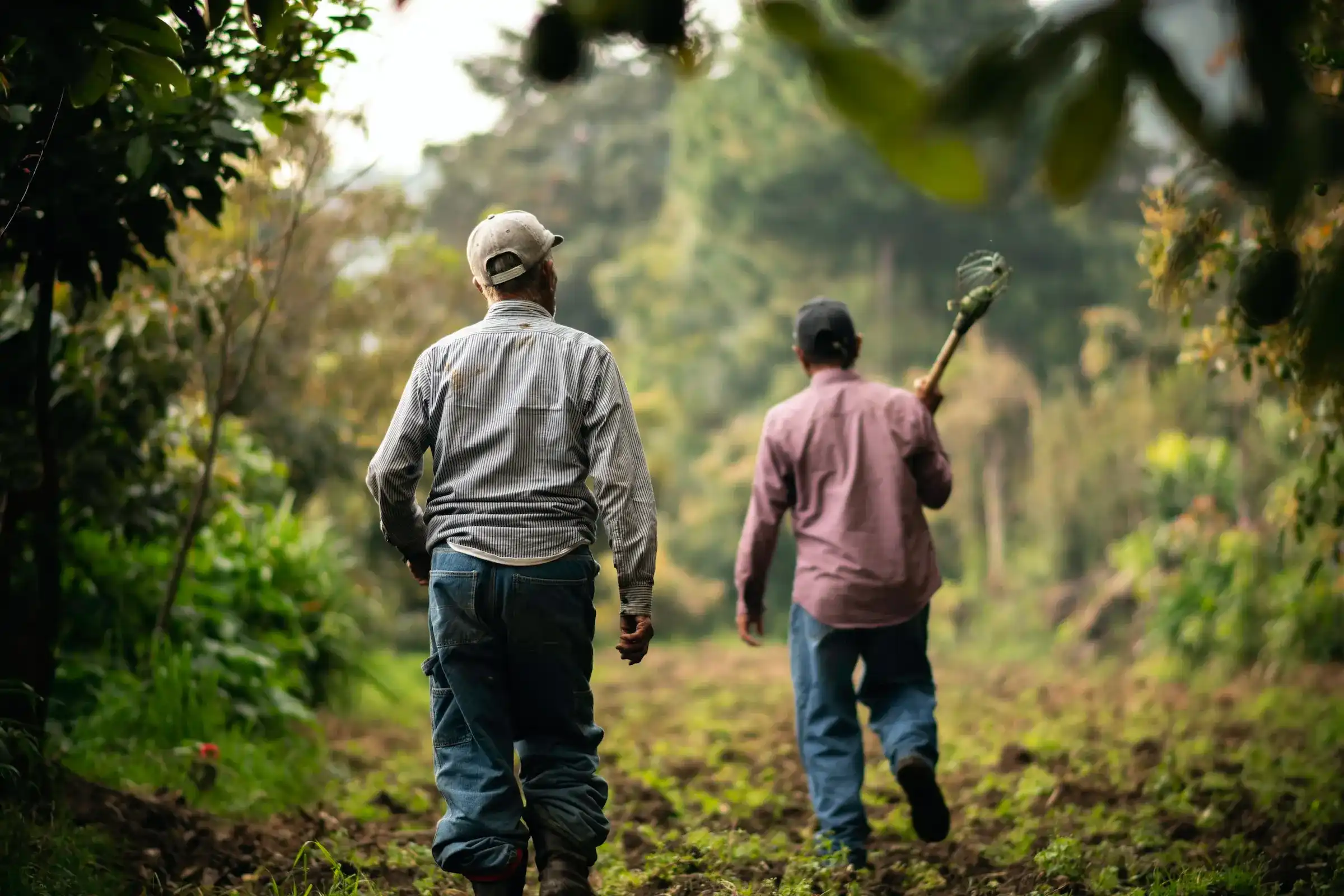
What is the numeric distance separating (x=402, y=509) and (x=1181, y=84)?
281 centimetres

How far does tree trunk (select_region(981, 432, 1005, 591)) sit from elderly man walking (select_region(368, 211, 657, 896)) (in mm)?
15163

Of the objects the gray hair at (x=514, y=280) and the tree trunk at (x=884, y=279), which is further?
the tree trunk at (x=884, y=279)

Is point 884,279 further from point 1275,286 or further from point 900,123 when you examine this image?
point 900,123

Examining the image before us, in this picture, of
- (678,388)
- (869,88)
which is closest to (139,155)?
(869,88)

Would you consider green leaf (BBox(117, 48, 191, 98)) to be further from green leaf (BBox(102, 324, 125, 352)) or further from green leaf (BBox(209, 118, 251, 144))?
green leaf (BBox(102, 324, 125, 352))

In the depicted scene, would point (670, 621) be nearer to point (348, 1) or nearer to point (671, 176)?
point (671, 176)

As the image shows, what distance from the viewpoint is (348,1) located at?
14.1 feet

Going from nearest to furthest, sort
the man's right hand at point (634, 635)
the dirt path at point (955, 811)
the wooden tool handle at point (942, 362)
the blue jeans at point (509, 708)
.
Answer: the blue jeans at point (509, 708)
the man's right hand at point (634, 635)
the dirt path at point (955, 811)
the wooden tool handle at point (942, 362)

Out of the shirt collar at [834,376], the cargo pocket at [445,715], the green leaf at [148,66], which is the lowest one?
the cargo pocket at [445,715]

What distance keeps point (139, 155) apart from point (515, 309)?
3.76 ft

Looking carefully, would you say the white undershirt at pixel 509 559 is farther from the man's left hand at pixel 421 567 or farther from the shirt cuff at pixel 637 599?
the man's left hand at pixel 421 567

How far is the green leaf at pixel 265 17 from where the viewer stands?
6.25 ft

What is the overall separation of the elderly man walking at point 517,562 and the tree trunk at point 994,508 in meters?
15.2

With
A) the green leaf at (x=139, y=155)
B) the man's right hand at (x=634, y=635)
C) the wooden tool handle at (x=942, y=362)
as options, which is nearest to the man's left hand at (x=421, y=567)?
the man's right hand at (x=634, y=635)
